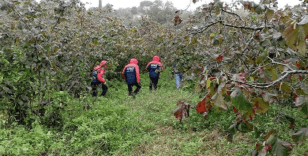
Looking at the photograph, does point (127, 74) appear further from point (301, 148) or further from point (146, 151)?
point (301, 148)

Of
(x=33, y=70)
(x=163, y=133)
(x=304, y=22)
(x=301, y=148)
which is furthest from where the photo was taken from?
(x=163, y=133)

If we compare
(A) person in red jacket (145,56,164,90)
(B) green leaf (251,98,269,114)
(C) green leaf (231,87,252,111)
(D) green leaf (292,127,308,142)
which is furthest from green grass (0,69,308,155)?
(A) person in red jacket (145,56,164,90)

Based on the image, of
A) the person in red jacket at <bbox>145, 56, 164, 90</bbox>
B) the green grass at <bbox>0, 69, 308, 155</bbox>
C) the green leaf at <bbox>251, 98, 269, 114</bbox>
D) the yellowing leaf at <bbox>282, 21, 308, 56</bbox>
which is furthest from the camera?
A: the person in red jacket at <bbox>145, 56, 164, 90</bbox>

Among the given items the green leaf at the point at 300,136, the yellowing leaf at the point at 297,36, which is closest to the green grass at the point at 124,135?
the green leaf at the point at 300,136

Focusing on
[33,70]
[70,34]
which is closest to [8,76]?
[33,70]

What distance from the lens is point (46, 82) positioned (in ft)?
15.3

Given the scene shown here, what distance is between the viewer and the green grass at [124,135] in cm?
379

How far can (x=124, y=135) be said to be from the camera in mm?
4684

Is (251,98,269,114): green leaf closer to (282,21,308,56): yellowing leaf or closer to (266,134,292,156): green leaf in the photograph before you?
(266,134,292,156): green leaf

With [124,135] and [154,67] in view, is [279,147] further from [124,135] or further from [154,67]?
[154,67]

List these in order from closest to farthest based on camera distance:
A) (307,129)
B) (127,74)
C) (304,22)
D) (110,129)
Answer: (304,22) → (307,129) → (110,129) → (127,74)

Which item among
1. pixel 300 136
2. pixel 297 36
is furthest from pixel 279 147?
pixel 297 36

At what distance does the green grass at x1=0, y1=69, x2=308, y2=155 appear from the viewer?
3.79 metres

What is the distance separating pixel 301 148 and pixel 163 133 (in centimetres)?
250
